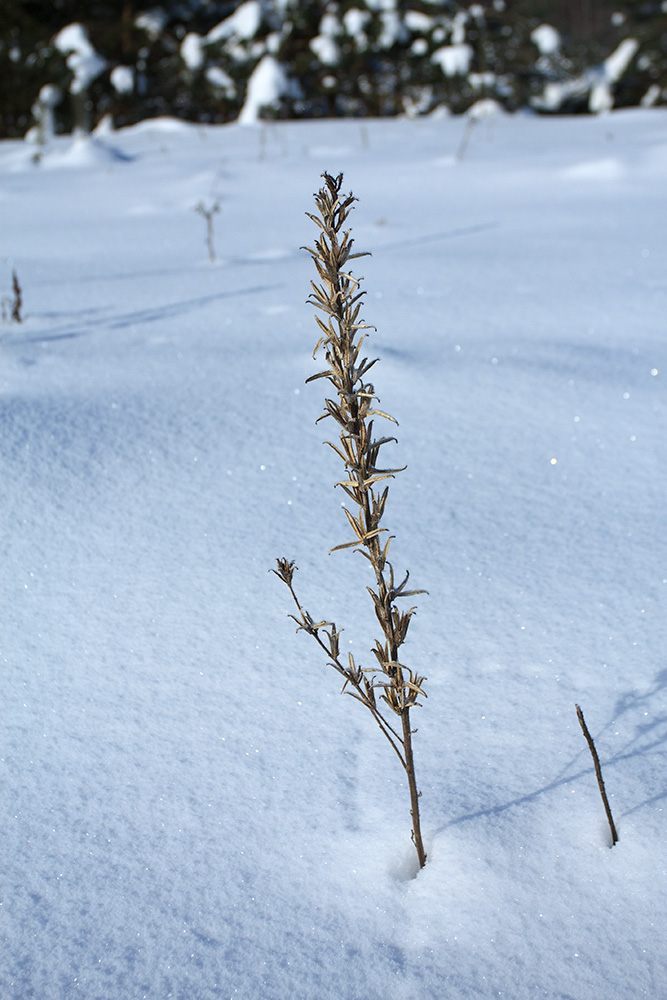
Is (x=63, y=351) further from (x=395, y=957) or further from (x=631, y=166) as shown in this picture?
(x=631, y=166)

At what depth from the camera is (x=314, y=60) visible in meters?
15.1

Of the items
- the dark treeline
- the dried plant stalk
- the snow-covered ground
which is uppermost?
the dark treeline

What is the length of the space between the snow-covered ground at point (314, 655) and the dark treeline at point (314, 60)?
12.9m

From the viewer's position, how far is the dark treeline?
1469cm

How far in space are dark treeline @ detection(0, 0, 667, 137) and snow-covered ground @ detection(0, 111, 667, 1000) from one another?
42.4ft

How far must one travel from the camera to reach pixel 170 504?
1741mm

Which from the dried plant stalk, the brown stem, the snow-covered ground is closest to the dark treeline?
the snow-covered ground

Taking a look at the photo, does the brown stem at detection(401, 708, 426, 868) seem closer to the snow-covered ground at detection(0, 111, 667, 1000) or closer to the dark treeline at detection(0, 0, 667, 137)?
the snow-covered ground at detection(0, 111, 667, 1000)

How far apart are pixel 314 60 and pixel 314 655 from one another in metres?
16.3

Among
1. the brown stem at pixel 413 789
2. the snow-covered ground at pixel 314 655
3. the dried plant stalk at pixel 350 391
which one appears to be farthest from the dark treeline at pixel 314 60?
the brown stem at pixel 413 789

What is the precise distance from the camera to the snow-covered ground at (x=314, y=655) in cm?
94

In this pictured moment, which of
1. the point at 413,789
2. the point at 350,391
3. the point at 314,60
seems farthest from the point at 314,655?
the point at 314,60

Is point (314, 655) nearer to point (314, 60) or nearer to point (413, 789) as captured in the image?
point (413, 789)

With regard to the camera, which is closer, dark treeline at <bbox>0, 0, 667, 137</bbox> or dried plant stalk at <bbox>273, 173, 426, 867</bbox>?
dried plant stalk at <bbox>273, 173, 426, 867</bbox>
